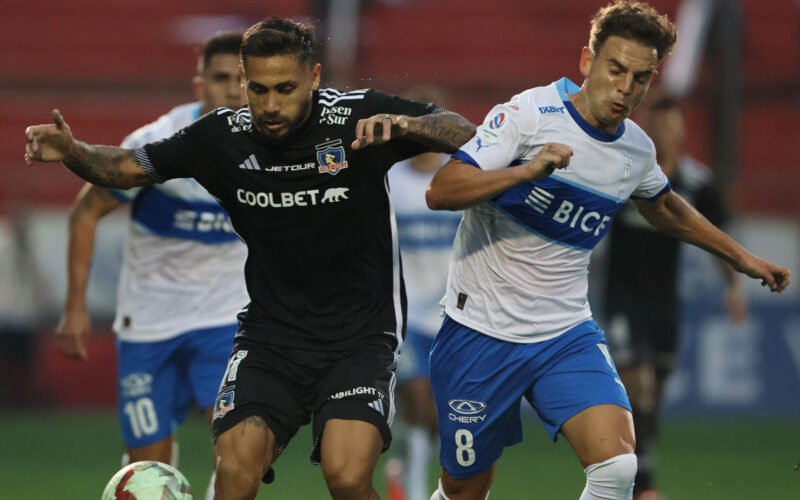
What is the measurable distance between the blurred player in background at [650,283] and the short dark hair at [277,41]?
354 centimetres

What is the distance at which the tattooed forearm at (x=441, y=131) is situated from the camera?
15.8ft

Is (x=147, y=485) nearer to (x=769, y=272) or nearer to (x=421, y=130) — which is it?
(x=421, y=130)

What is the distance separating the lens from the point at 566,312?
534 cm

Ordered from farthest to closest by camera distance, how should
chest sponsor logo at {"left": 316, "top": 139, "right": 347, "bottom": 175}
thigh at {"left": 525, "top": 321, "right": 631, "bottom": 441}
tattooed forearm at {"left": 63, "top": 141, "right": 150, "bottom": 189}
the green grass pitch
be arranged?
the green grass pitch
thigh at {"left": 525, "top": 321, "right": 631, "bottom": 441}
chest sponsor logo at {"left": 316, "top": 139, "right": 347, "bottom": 175}
tattooed forearm at {"left": 63, "top": 141, "right": 150, "bottom": 189}

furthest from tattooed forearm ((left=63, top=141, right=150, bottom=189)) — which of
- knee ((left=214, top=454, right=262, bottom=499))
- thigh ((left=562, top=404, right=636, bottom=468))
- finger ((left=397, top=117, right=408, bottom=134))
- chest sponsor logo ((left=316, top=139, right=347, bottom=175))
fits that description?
thigh ((left=562, top=404, right=636, bottom=468))

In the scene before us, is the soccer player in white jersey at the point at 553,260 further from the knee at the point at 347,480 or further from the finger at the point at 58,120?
the finger at the point at 58,120

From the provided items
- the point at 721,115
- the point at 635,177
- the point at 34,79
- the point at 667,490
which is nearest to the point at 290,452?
the point at 667,490

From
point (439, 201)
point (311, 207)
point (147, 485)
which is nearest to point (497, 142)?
point (439, 201)

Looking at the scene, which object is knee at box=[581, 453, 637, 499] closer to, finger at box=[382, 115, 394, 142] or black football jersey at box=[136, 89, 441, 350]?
black football jersey at box=[136, 89, 441, 350]

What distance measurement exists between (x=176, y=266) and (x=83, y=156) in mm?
1637

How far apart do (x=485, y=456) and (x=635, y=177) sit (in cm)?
139

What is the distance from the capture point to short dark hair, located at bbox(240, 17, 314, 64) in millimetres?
4770

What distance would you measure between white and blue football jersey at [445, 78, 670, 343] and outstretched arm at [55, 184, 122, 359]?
1.96 meters

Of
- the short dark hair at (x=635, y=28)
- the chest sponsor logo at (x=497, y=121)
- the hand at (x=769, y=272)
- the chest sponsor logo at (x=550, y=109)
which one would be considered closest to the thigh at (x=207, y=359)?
the chest sponsor logo at (x=497, y=121)
